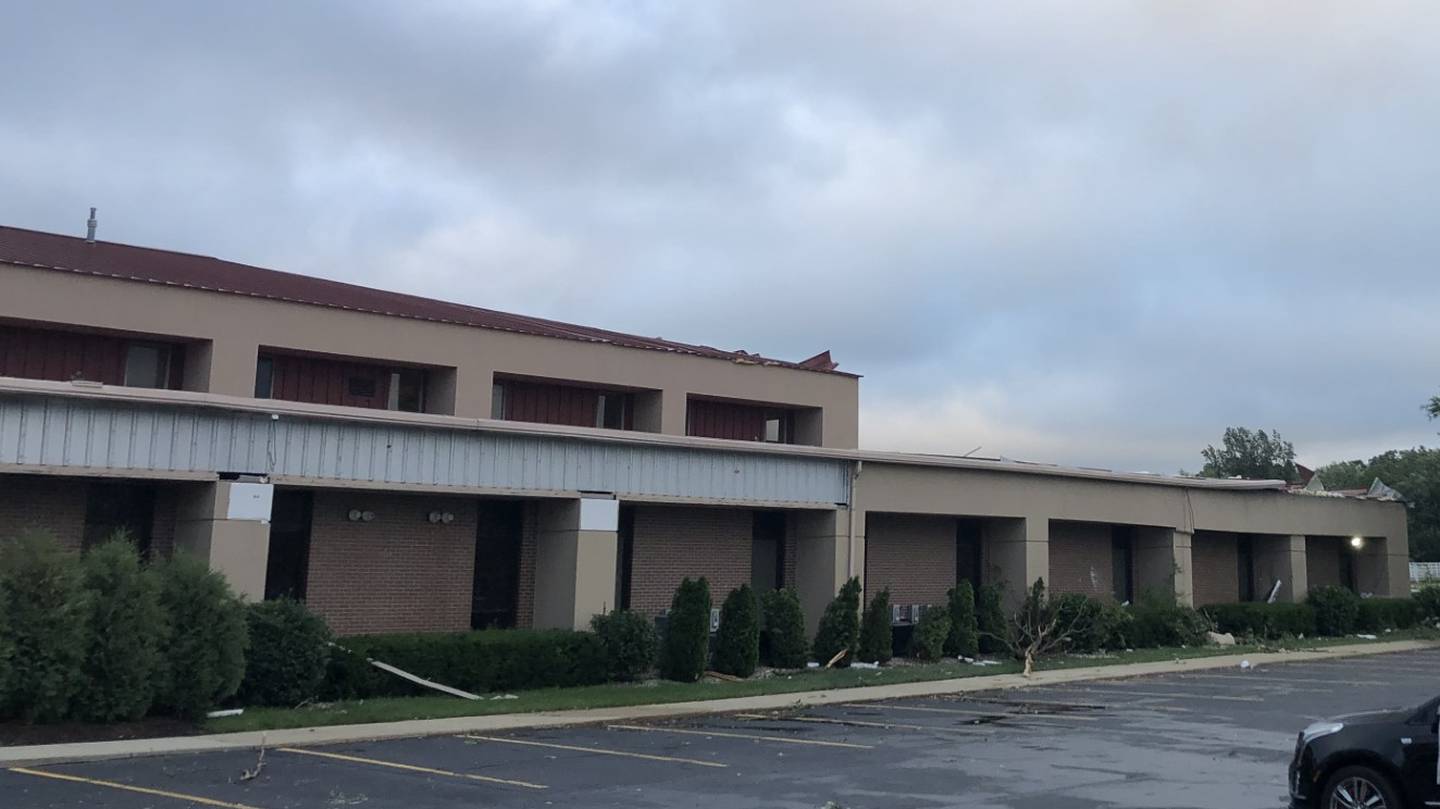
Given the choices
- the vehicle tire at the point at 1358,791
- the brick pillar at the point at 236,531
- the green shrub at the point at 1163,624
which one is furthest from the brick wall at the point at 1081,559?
the vehicle tire at the point at 1358,791

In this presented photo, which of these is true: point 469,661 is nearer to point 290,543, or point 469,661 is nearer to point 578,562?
point 578,562

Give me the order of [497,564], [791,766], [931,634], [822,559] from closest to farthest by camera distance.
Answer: [791,766] → [497,564] → [822,559] → [931,634]

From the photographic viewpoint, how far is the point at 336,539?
24172 mm

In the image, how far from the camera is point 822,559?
97.6 feet

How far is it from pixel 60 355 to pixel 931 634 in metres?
19.4

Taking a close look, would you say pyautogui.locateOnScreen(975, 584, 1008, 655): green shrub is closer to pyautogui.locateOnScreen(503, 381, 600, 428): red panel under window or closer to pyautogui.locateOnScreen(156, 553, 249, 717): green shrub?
pyautogui.locateOnScreen(503, 381, 600, 428): red panel under window

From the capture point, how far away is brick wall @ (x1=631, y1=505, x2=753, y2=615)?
28469 millimetres

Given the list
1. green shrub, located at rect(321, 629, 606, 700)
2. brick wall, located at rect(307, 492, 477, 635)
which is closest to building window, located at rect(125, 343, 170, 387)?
brick wall, located at rect(307, 492, 477, 635)

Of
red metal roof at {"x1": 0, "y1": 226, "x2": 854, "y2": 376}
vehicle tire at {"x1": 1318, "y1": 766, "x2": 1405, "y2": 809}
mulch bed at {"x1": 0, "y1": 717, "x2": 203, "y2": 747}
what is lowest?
mulch bed at {"x1": 0, "y1": 717, "x2": 203, "y2": 747}

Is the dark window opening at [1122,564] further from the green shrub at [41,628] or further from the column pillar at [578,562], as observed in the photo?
the green shrub at [41,628]

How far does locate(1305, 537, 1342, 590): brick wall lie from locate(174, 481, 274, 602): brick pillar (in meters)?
36.7

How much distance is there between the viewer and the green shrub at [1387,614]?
42000 millimetres

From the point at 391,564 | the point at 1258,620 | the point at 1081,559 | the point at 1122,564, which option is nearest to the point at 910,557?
the point at 1081,559

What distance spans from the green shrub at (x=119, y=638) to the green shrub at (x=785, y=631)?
13291mm
